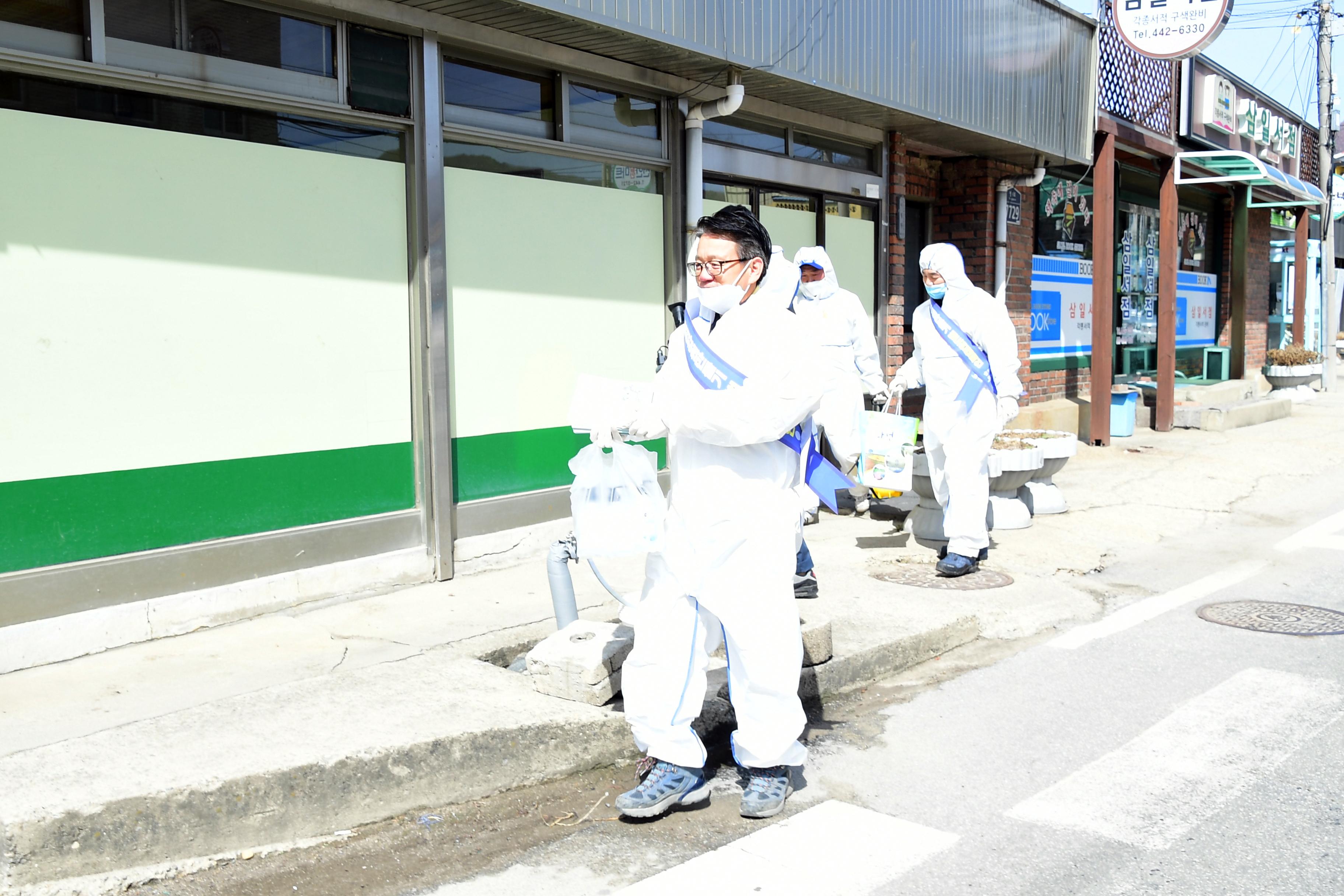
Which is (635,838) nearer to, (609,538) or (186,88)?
(609,538)

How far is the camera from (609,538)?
389cm

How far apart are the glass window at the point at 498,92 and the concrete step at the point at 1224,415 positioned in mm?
10837

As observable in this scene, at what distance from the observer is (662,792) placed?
375cm

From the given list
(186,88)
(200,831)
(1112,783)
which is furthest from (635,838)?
(186,88)

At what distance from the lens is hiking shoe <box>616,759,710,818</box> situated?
3725 mm

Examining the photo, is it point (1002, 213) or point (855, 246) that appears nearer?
point (855, 246)

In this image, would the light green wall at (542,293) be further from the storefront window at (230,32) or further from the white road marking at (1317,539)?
the white road marking at (1317,539)

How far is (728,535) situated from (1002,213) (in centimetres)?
939

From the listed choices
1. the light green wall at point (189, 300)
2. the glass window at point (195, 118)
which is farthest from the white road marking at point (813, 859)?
the glass window at point (195, 118)

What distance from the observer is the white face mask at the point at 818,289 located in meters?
7.76

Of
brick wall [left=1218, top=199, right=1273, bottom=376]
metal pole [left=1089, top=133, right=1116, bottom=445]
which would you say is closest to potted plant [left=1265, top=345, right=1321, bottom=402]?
brick wall [left=1218, top=199, right=1273, bottom=376]

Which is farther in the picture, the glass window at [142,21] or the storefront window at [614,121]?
the storefront window at [614,121]

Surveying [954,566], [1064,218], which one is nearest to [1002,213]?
[1064,218]

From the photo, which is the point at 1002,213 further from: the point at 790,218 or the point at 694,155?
the point at 694,155
